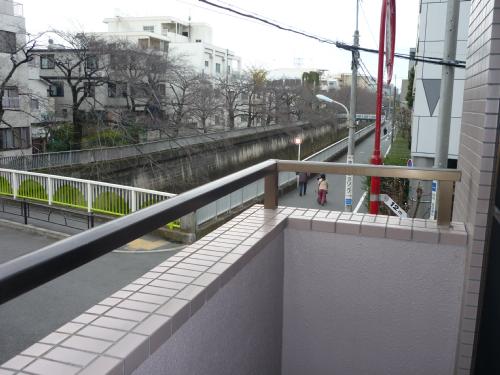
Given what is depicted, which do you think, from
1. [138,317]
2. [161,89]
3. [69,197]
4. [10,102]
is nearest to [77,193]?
[69,197]

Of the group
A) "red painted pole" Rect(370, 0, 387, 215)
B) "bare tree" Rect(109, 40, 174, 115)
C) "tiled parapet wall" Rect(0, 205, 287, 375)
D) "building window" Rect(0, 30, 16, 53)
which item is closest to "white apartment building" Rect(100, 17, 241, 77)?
"bare tree" Rect(109, 40, 174, 115)

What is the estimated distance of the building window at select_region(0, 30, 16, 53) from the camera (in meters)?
17.3

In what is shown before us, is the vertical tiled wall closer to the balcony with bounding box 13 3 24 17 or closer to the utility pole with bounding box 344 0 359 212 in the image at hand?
the utility pole with bounding box 344 0 359 212

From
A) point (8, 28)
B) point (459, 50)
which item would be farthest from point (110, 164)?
point (459, 50)

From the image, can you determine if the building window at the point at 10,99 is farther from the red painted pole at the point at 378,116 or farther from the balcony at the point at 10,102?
the red painted pole at the point at 378,116

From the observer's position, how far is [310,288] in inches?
119

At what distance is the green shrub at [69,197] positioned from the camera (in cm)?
1195

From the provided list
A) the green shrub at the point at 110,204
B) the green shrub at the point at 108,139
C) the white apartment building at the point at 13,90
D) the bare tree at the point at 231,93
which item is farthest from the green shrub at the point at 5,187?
the bare tree at the point at 231,93

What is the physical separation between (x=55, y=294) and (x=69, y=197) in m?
5.21

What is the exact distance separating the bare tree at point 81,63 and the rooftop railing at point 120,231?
18315 millimetres

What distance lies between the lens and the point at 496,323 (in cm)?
218

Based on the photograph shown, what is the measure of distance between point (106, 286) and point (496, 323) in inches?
267

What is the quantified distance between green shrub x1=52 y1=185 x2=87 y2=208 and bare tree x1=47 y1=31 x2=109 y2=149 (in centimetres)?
738

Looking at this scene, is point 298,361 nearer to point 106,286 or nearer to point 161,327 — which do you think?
point 161,327
